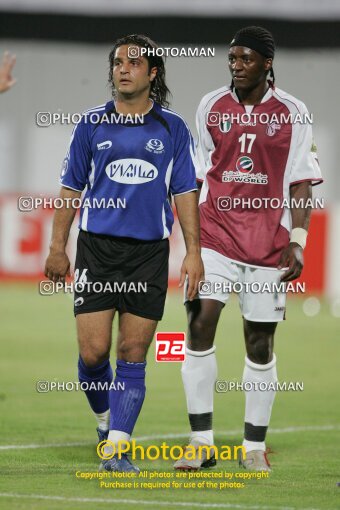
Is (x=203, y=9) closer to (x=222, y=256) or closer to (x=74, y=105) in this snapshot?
(x=74, y=105)

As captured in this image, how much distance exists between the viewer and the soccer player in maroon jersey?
Answer: 7469 millimetres

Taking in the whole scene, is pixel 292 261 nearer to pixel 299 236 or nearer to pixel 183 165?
pixel 299 236

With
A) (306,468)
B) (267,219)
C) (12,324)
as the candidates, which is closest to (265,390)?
(306,468)

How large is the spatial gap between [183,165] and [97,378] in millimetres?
1389

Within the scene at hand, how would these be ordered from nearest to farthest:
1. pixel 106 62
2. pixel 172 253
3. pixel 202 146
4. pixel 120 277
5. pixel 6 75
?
1. pixel 120 277
2. pixel 202 146
3. pixel 6 75
4. pixel 172 253
5. pixel 106 62

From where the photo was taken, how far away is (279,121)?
751 centimetres

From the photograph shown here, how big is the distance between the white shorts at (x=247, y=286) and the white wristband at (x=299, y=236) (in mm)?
207

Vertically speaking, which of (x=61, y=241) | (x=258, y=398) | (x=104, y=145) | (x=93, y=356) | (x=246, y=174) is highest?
(x=104, y=145)

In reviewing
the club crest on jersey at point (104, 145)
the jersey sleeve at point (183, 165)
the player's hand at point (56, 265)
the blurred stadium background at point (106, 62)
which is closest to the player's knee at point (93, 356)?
the player's hand at point (56, 265)

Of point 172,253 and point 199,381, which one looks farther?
point 172,253

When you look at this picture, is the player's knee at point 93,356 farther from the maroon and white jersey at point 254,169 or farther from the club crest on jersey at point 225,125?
the club crest on jersey at point 225,125

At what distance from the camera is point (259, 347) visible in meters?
7.56

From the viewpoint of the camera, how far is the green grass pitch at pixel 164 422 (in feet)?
20.9

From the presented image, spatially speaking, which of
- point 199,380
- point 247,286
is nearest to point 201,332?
point 199,380
